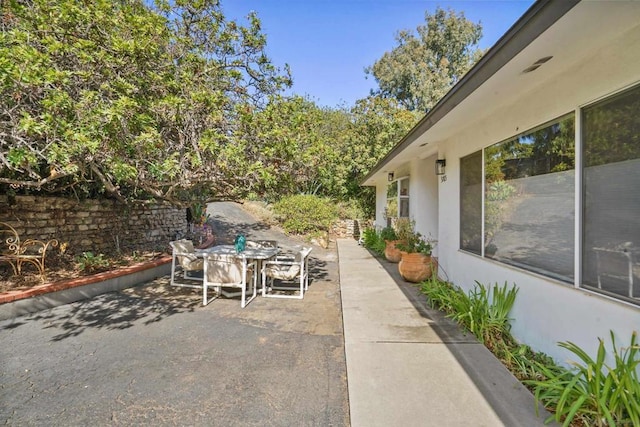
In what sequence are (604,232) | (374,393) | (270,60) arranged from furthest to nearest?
(270,60) → (374,393) → (604,232)

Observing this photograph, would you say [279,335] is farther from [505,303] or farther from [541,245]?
[541,245]

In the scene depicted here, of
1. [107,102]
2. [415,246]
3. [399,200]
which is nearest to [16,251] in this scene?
[107,102]

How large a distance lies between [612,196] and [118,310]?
20.6 ft

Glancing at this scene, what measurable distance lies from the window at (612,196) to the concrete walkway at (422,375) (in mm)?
1175

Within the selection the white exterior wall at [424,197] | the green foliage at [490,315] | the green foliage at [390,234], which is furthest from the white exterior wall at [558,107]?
the green foliage at [390,234]

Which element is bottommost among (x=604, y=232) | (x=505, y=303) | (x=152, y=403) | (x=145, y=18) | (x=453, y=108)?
(x=152, y=403)

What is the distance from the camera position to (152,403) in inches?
106

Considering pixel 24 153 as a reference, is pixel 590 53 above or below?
above

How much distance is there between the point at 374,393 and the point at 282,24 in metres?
9.04

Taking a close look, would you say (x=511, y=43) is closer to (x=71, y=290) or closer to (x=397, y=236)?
(x=397, y=236)

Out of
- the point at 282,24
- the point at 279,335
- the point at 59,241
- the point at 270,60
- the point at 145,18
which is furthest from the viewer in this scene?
the point at 282,24

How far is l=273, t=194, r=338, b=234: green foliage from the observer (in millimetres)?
14422

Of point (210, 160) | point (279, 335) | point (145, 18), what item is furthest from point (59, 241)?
point (279, 335)

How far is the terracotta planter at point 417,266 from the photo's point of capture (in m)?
6.22
